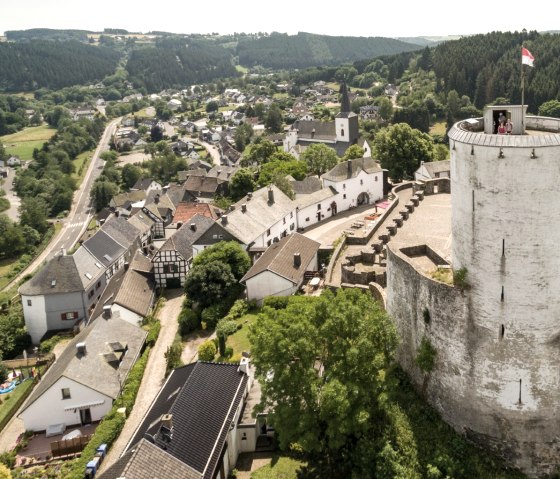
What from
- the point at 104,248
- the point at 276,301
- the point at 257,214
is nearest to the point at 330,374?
the point at 276,301

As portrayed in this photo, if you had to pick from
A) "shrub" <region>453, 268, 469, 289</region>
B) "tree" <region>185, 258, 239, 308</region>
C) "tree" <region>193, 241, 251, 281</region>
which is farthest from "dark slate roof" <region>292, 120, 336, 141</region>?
"shrub" <region>453, 268, 469, 289</region>

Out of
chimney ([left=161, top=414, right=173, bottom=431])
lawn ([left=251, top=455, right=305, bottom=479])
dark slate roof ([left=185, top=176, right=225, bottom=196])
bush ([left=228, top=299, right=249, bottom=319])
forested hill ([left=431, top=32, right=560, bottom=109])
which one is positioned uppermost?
forested hill ([left=431, top=32, right=560, bottom=109])

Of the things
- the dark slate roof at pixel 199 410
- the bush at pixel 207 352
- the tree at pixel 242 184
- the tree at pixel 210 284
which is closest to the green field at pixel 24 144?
the tree at pixel 242 184

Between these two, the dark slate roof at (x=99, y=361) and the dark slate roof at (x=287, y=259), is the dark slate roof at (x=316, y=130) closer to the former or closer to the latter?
the dark slate roof at (x=287, y=259)

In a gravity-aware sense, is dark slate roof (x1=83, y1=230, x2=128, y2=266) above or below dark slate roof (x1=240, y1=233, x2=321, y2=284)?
below

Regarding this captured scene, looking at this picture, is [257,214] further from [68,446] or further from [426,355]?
[426,355]

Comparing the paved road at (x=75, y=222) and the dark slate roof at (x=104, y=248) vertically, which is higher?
the dark slate roof at (x=104, y=248)

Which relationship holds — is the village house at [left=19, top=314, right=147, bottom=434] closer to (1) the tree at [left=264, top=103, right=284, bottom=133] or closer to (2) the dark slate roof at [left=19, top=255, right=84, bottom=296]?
(2) the dark slate roof at [left=19, top=255, right=84, bottom=296]
